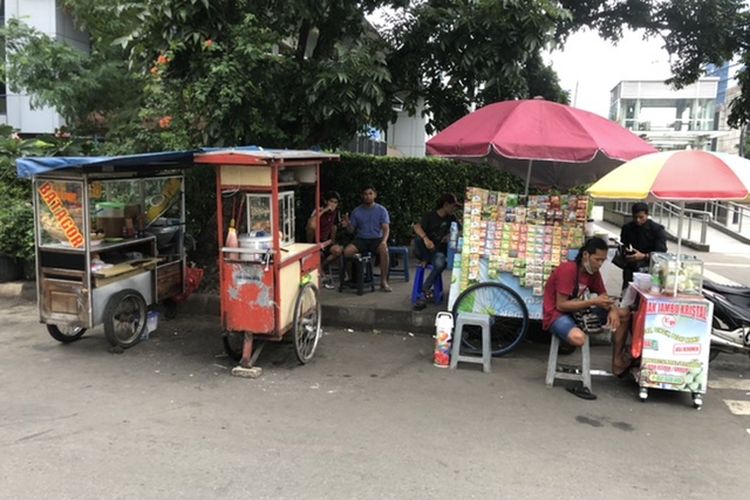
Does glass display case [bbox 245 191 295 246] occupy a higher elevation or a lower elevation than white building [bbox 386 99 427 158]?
lower

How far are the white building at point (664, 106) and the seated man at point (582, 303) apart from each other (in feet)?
138

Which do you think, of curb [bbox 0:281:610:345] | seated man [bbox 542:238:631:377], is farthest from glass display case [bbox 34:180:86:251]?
seated man [bbox 542:238:631:377]

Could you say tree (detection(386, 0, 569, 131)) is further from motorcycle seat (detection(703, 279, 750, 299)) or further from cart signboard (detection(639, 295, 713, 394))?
cart signboard (detection(639, 295, 713, 394))

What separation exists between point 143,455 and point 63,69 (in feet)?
31.8

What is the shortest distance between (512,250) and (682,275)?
65.2 inches

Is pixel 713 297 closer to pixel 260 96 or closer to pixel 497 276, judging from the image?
pixel 497 276

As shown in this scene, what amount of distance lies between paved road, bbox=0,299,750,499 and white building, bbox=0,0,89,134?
12.2 metres

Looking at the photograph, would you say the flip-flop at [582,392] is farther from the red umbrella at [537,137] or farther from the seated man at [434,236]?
the seated man at [434,236]

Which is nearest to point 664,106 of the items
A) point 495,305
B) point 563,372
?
point 495,305

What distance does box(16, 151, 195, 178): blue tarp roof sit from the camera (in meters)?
5.25

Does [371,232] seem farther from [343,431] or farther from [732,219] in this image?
A: [732,219]

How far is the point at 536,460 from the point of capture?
383cm

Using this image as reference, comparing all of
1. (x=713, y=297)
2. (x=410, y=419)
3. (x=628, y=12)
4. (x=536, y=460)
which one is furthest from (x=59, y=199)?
(x=628, y=12)

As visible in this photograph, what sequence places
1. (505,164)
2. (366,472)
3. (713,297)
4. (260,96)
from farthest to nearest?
(505,164) < (260,96) < (713,297) < (366,472)
